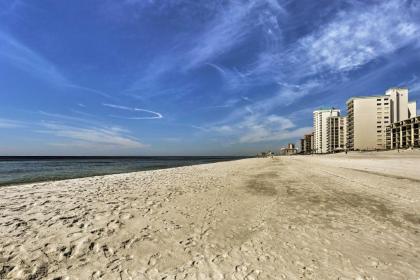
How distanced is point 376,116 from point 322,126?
2297 inches

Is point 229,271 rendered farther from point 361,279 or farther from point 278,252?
point 361,279

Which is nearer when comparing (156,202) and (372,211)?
(372,211)

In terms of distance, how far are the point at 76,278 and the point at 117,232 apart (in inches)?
84.4

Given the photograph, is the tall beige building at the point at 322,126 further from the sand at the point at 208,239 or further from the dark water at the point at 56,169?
the sand at the point at 208,239

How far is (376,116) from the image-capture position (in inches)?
4555

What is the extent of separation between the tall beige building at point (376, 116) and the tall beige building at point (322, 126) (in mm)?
51605

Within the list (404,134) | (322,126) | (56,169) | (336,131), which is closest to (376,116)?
(404,134)

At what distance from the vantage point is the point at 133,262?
4711mm

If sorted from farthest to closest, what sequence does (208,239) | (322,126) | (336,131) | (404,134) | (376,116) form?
(322,126) → (336,131) → (376,116) → (404,134) → (208,239)

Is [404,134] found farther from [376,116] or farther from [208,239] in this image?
[208,239]

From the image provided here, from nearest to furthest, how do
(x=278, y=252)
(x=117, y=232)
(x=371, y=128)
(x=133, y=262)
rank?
(x=133, y=262)
(x=278, y=252)
(x=117, y=232)
(x=371, y=128)

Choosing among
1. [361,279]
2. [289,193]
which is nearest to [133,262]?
[361,279]

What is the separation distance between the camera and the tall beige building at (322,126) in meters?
171

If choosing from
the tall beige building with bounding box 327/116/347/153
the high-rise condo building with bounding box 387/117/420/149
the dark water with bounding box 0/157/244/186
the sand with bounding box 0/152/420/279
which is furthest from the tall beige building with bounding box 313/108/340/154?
the sand with bounding box 0/152/420/279
